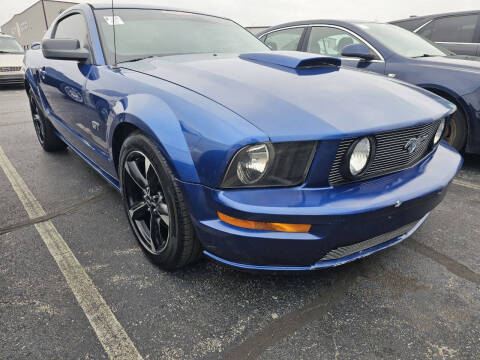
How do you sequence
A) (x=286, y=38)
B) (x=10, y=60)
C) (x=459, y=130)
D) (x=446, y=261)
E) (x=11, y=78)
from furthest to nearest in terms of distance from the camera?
(x=10, y=60), (x=11, y=78), (x=286, y=38), (x=459, y=130), (x=446, y=261)

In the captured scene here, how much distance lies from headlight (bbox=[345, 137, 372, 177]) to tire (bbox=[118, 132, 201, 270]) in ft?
2.40

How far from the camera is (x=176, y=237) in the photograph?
66.0 inches

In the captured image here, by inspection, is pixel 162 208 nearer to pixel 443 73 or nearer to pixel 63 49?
pixel 63 49

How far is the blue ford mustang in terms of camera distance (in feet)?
4.53

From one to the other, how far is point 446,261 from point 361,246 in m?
0.76

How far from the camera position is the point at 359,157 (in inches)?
58.2

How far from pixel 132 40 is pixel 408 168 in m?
1.91

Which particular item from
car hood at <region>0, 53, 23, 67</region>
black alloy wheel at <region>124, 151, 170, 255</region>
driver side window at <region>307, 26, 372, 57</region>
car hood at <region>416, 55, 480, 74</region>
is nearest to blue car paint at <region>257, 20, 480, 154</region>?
car hood at <region>416, 55, 480, 74</region>

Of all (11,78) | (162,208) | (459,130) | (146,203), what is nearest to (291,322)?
(162,208)

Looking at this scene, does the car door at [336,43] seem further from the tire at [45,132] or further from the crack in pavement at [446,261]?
the tire at [45,132]

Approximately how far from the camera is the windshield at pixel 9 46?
35.1ft

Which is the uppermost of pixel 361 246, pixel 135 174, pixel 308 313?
pixel 135 174

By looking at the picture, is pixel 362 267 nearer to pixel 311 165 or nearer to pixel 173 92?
pixel 311 165

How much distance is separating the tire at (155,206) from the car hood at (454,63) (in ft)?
9.99
